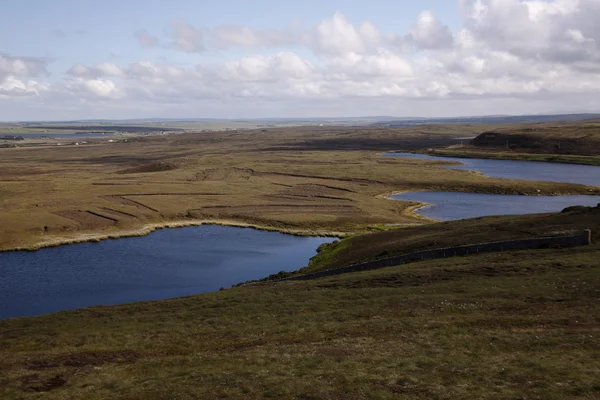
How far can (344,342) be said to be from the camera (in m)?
23.3

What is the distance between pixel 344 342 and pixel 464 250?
23037mm

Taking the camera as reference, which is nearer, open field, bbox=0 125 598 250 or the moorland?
the moorland

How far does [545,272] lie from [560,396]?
18.3m

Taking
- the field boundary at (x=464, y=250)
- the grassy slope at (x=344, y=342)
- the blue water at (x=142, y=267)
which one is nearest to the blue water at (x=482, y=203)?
the blue water at (x=142, y=267)

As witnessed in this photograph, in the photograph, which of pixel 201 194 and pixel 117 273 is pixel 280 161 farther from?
pixel 117 273

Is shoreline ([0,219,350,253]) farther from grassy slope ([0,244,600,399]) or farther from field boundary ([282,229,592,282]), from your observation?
grassy slope ([0,244,600,399])

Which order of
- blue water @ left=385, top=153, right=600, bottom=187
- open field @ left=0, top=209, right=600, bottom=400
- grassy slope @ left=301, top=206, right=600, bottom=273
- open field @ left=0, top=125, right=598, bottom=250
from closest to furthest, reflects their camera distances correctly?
open field @ left=0, top=209, right=600, bottom=400
grassy slope @ left=301, top=206, right=600, bottom=273
open field @ left=0, top=125, right=598, bottom=250
blue water @ left=385, top=153, right=600, bottom=187

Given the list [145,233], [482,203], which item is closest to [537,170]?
[482,203]

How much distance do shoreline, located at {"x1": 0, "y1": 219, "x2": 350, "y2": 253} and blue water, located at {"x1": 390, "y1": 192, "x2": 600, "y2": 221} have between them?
69.3ft

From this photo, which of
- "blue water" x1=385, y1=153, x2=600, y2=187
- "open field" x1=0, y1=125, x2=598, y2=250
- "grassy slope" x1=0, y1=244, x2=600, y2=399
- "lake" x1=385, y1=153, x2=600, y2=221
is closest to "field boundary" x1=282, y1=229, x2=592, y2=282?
"grassy slope" x1=0, y1=244, x2=600, y2=399

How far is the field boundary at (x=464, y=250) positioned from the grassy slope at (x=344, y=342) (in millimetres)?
5814

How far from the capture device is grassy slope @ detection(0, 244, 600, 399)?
1823 cm

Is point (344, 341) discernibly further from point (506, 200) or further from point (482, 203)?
point (506, 200)

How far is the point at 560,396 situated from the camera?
16.2 metres
